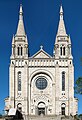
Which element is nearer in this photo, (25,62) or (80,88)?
(80,88)

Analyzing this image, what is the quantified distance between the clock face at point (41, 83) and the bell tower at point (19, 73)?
282 cm

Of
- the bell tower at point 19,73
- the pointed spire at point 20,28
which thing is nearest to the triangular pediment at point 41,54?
the bell tower at point 19,73

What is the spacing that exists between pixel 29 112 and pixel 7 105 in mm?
4784

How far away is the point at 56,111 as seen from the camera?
227 ft

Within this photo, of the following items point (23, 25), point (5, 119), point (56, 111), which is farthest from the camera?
point (23, 25)

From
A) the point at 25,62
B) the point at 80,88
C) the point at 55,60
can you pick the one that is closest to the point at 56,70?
the point at 55,60

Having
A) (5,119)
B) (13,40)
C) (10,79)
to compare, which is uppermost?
(13,40)

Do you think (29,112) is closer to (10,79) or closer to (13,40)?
(10,79)

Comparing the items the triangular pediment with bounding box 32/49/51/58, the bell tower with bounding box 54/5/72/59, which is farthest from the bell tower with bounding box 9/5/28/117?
the bell tower with bounding box 54/5/72/59

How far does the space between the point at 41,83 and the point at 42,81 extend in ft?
1.59

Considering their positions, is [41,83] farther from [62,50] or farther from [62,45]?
[62,45]

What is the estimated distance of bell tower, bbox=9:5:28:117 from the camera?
69688 millimetres

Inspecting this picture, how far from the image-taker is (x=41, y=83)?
71.9 meters

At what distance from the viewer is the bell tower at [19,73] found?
229 feet
